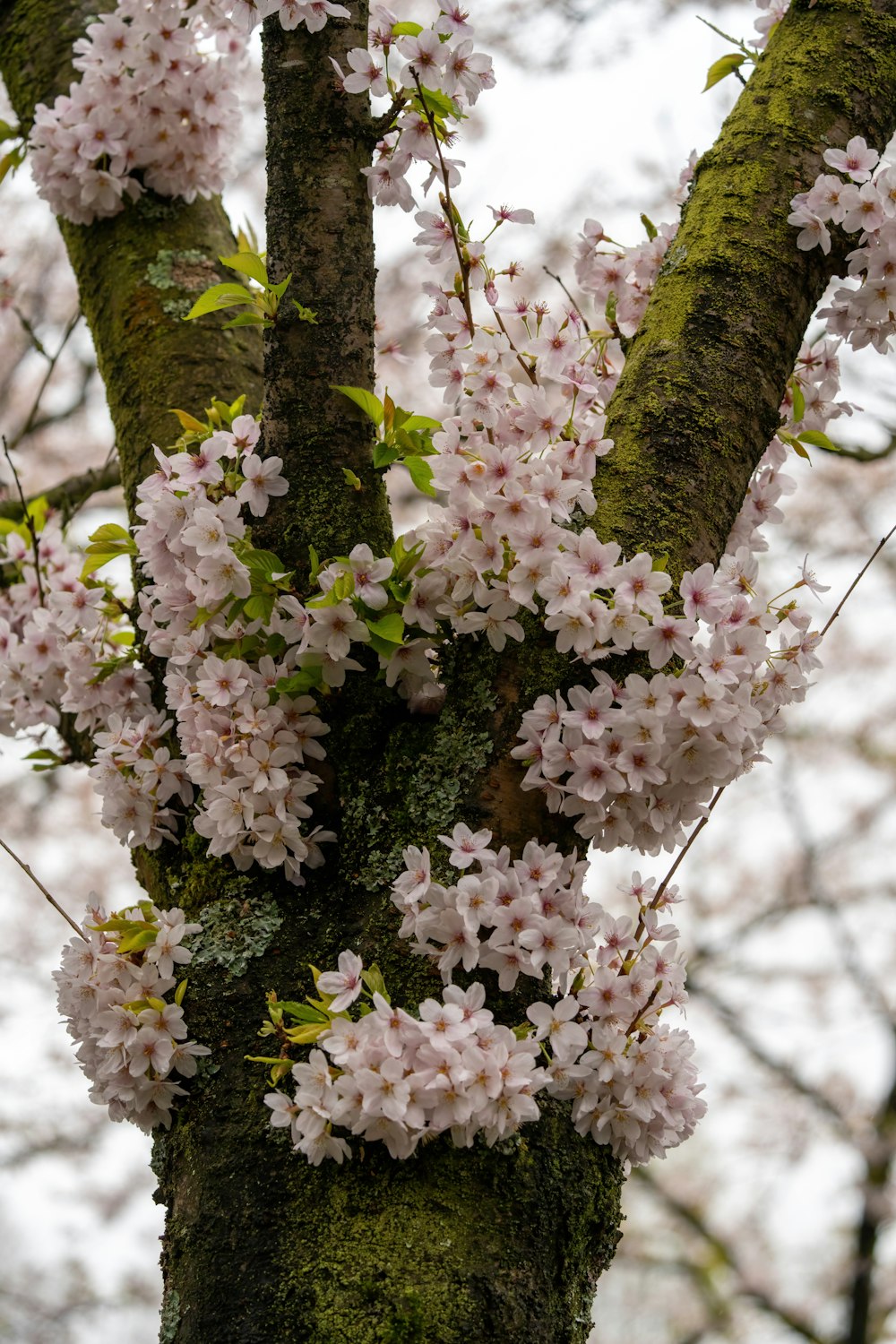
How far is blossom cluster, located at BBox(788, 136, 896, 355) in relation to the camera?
1.73 m

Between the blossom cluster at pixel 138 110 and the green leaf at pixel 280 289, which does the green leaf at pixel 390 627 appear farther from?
the blossom cluster at pixel 138 110

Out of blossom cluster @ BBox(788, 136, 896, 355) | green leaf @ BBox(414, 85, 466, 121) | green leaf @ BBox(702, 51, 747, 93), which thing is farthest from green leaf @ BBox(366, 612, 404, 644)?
green leaf @ BBox(702, 51, 747, 93)

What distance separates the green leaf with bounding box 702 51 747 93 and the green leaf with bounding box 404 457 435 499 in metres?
1.14

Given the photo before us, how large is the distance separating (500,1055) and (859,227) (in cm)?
137

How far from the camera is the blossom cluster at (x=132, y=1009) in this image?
57.1 inches

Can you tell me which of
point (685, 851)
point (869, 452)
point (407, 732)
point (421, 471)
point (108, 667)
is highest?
point (869, 452)

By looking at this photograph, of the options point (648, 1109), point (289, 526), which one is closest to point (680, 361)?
point (289, 526)

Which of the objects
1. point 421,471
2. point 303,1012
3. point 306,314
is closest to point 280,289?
point 306,314

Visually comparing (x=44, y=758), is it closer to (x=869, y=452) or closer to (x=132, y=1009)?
(x=132, y=1009)

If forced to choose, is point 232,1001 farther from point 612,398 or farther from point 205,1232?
point 612,398

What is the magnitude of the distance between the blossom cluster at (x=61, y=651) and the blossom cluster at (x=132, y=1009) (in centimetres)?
44

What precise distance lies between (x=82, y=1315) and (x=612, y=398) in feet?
39.4

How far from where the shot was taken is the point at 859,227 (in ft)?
5.72

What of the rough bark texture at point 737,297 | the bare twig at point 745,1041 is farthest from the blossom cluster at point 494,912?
the bare twig at point 745,1041
